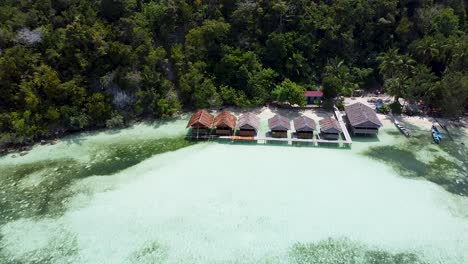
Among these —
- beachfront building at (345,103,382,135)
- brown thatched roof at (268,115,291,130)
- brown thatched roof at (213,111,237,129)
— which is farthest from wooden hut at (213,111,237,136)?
beachfront building at (345,103,382,135)

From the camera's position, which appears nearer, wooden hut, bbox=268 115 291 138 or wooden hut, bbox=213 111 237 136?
wooden hut, bbox=268 115 291 138

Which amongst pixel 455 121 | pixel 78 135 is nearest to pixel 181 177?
pixel 78 135

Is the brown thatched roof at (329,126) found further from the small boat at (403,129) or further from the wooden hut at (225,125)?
the wooden hut at (225,125)

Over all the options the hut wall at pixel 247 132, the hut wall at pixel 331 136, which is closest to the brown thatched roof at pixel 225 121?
the hut wall at pixel 247 132

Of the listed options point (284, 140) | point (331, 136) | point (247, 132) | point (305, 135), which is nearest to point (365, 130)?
point (331, 136)

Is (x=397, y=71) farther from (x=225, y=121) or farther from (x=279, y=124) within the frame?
(x=225, y=121)

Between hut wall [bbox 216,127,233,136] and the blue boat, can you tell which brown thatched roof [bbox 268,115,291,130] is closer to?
hut wall [bbox 216,127,233,136]
